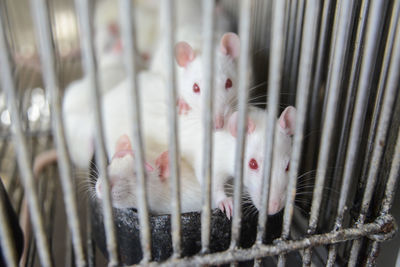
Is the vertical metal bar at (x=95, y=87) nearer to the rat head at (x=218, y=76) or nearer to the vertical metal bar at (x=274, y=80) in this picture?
the vertical metal bar at (x=274, y=80)

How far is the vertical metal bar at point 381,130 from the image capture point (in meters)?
0.52

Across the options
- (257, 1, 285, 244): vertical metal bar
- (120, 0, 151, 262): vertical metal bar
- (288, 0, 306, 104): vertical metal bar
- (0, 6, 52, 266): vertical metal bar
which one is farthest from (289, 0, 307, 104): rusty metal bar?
(0, 6, 52, 266): vertical metal bar

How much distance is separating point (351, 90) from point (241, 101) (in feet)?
0.83

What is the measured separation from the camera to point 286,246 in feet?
1.89

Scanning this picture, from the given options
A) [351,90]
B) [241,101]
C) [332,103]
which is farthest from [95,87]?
[351,90]

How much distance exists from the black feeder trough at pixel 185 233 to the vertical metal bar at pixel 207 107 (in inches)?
4.2

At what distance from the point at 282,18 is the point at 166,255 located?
0.46m

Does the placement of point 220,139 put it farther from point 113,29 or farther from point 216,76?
point 113,29

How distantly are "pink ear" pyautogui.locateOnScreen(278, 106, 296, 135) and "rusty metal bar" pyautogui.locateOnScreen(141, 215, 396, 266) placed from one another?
0.72ft

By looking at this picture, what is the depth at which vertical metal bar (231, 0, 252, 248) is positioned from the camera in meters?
0.45

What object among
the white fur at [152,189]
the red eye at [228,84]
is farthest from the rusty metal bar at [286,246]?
the red eye at [228,84]

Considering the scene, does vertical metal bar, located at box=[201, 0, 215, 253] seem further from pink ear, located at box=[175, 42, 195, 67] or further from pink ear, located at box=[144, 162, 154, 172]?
pink ear, located at box=[175, 42, 195, 67]

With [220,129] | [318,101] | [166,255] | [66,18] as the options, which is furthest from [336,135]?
[66,18]

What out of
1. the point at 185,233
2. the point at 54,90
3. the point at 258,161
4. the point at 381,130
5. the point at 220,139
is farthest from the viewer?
the point at 220,139
